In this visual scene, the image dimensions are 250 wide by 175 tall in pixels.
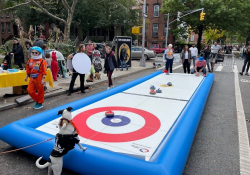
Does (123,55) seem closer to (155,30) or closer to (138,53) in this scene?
(138,53)

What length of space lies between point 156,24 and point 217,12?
1405 centimetres

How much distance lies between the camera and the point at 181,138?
367 centimetres

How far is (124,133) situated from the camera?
421cm

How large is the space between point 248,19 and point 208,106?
3463 centimetres

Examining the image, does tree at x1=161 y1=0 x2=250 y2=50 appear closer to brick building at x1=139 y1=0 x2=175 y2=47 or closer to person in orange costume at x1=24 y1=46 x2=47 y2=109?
brick building at x1=139 y1=0 x2=175 y2=47

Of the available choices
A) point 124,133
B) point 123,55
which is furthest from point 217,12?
point 124,133

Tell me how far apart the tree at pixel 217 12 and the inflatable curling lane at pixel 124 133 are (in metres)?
28.6

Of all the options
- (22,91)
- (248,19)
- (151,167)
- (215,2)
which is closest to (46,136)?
(151,167)

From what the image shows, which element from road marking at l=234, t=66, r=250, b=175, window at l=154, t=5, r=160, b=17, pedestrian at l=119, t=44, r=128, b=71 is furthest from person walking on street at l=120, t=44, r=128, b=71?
window at l=154, t=5, r=160, b=17

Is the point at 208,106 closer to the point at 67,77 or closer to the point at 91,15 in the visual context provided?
the point at 67,77

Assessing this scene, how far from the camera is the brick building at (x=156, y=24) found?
135ft

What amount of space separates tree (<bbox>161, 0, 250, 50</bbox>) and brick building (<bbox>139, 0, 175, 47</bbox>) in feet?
18.3

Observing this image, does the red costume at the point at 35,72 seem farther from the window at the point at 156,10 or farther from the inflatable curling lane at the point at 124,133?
the window at the point at 156,10

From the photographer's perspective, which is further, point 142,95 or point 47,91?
point 47,91
